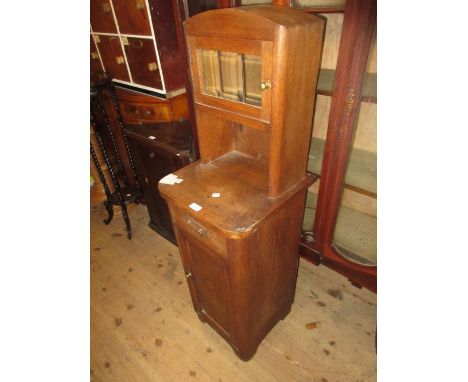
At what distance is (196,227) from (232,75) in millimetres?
656

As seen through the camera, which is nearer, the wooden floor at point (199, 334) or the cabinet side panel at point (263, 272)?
the cabinet side panel at point (263, 272)

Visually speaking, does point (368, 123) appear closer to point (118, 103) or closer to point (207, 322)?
point (207, 322)

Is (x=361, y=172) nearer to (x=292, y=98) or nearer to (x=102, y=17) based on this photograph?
(x=292, y=98)

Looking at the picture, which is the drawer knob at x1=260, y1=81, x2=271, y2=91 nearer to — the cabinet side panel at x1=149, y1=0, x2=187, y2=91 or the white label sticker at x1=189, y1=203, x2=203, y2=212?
the white label sticker at x1=189, y1=203, x2=203, y2=212

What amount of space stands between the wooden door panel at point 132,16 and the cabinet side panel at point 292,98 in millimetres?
1230

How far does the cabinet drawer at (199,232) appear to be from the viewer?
1.18 meters

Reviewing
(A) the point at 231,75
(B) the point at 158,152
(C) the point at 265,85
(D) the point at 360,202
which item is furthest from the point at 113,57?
(D) the point at 360,202

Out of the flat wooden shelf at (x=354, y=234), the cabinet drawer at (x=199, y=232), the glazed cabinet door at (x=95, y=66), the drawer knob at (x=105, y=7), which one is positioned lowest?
the flat wooden shelf at (x=354, y=234)

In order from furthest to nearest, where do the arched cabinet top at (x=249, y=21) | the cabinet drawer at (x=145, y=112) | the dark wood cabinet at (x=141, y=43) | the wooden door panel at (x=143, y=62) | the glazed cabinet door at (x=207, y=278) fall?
1. the cabinet drawer at (x=145, y=112)
2. the wooden door panel at (x=143, y=62)
3. the dark wood cabinet at (x=141, y=43)
4. the glazed cabinet door at (x=207, y=278)
5. the arched cabinet top at (x=249, y=21)

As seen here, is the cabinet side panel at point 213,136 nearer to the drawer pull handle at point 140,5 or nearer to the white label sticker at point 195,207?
the white label sticker at point 195,207

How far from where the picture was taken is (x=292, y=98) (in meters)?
1.01

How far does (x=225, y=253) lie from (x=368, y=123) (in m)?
0.97

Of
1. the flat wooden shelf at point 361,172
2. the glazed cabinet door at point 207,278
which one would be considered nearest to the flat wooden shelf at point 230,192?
the glazed cabinet door at point 207,278
